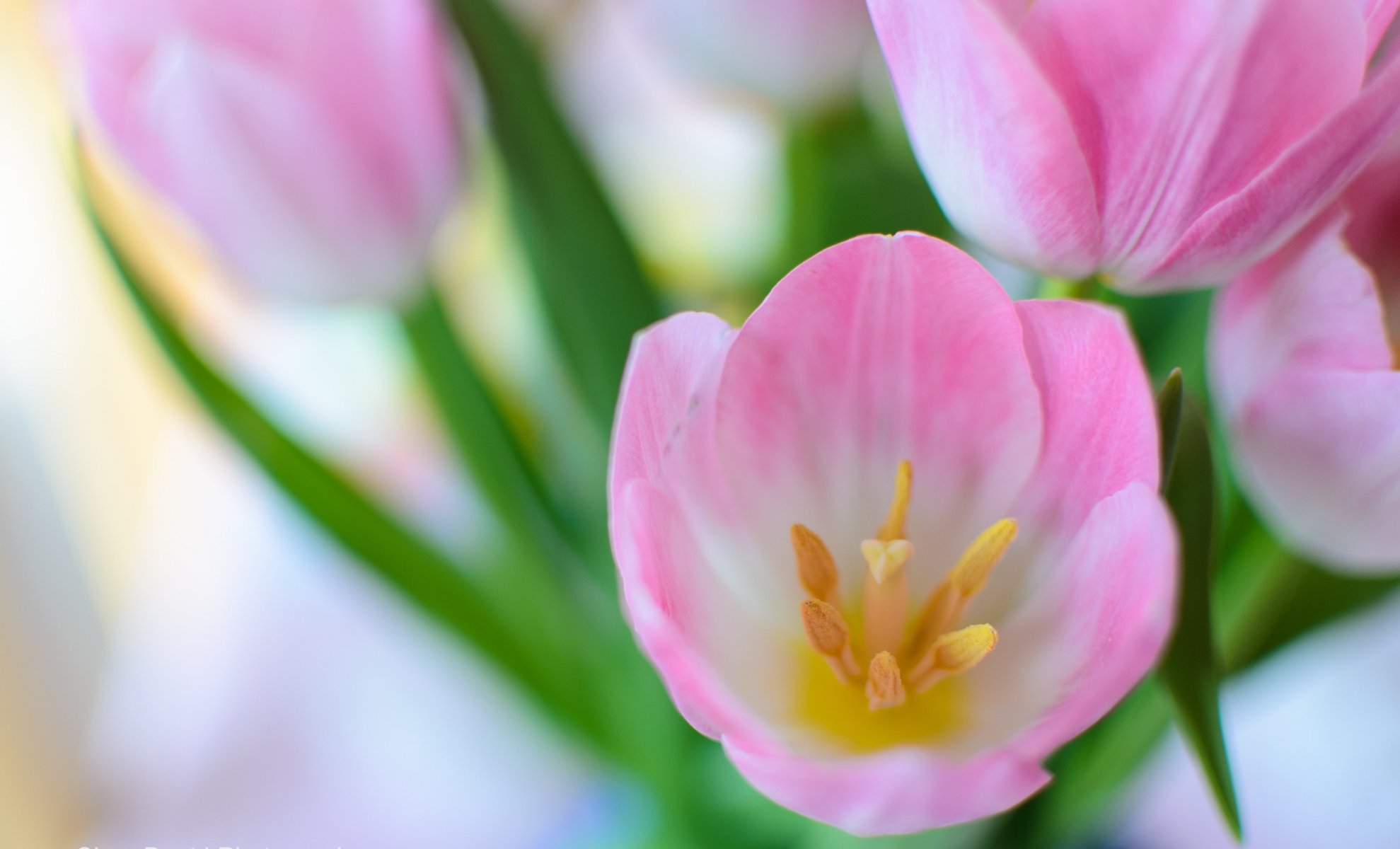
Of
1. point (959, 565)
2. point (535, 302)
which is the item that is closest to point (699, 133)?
point (535, 302)

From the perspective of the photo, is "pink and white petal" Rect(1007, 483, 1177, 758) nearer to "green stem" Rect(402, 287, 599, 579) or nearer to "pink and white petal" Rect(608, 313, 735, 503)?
"pink and white petal" Rect(608, 313, 735, 503)

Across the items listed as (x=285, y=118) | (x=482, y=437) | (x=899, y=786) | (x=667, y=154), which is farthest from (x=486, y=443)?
(x=667, y=154)

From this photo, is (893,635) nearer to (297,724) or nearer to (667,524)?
(667,524)

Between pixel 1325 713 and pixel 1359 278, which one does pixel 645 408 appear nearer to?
pixel 1359 278

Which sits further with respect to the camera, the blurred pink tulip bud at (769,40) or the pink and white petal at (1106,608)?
the blurred pink tulip bud at (769,40)

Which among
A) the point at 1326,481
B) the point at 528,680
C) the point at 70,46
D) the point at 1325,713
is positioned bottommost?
the point at 1325,713

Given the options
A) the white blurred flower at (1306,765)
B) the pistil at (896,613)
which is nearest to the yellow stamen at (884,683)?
the pistil at (896,613)

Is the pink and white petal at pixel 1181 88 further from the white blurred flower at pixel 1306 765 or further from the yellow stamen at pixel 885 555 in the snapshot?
the white blurred flower at pixel 1306 765
